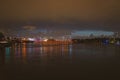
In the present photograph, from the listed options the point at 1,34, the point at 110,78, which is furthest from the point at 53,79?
the point at 1,34

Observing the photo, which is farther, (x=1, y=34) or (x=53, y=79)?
(x=1, y=34)

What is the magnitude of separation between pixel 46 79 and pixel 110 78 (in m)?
2.98

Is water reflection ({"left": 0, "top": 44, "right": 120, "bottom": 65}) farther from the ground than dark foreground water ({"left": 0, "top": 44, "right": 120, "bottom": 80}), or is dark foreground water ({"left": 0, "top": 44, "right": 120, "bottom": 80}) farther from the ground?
dark foreground water ({"left": 0, "top": 44, "right": 120, "bottom": 80})

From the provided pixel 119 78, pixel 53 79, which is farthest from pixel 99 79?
pixel 53 79

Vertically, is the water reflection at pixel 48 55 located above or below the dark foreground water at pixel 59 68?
below

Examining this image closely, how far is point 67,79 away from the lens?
9.38 metres

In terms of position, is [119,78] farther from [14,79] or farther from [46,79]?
[14,79]

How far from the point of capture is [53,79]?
9.26m

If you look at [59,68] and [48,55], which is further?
[48,55]

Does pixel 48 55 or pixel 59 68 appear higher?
pixel 59 68

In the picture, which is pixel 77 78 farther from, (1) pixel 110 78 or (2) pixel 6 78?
(2) pixel 6 78

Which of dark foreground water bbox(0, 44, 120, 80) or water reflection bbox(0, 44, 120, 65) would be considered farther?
water reflection bbox(0, 44, 120, 65)

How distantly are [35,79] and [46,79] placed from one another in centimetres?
50

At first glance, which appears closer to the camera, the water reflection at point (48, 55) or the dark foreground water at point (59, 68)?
the dark foreground water at point (59, 68)
